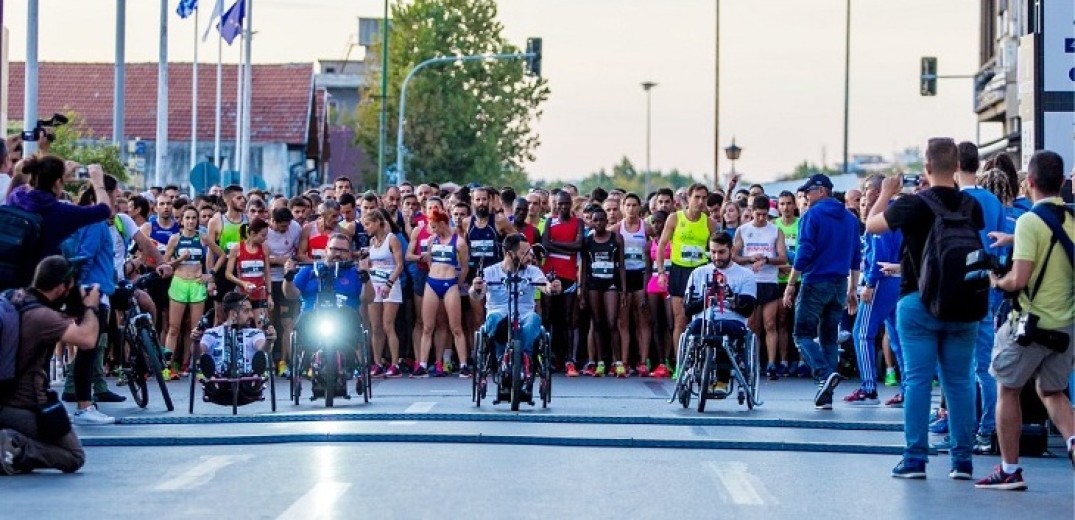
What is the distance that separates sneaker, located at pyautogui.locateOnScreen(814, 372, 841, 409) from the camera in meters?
19.4

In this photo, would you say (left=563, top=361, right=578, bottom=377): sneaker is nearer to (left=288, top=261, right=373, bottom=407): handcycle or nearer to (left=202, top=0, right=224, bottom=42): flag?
(left=288, top=261, right=373, bottom=407): handcycle

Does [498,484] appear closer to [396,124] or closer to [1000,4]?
[1000,4]

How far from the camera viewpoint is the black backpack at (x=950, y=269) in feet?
43.4

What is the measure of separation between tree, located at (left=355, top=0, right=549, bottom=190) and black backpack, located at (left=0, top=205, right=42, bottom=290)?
70642 millimetres

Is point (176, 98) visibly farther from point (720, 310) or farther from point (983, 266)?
point (983, 266)

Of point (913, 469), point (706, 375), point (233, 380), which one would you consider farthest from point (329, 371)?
point (913, 469)

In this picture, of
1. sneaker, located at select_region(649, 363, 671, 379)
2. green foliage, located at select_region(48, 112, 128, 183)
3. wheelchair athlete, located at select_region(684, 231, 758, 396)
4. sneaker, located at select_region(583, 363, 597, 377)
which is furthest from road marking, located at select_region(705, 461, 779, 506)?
green foliage, located at select_region(48, 112, 128, 183)

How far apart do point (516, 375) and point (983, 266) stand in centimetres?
626

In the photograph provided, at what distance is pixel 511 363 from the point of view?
18875 mm

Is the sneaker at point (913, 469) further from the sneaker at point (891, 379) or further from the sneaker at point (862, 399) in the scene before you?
the sneaker at point (891, 379)

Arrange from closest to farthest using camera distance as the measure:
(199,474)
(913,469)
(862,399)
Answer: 1. (199,474)
2. (913,469)
3. (862,399)

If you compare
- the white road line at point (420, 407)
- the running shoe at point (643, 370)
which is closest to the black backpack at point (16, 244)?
the white road line at point (420, 407)

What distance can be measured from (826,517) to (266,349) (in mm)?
8336

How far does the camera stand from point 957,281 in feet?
43.5
